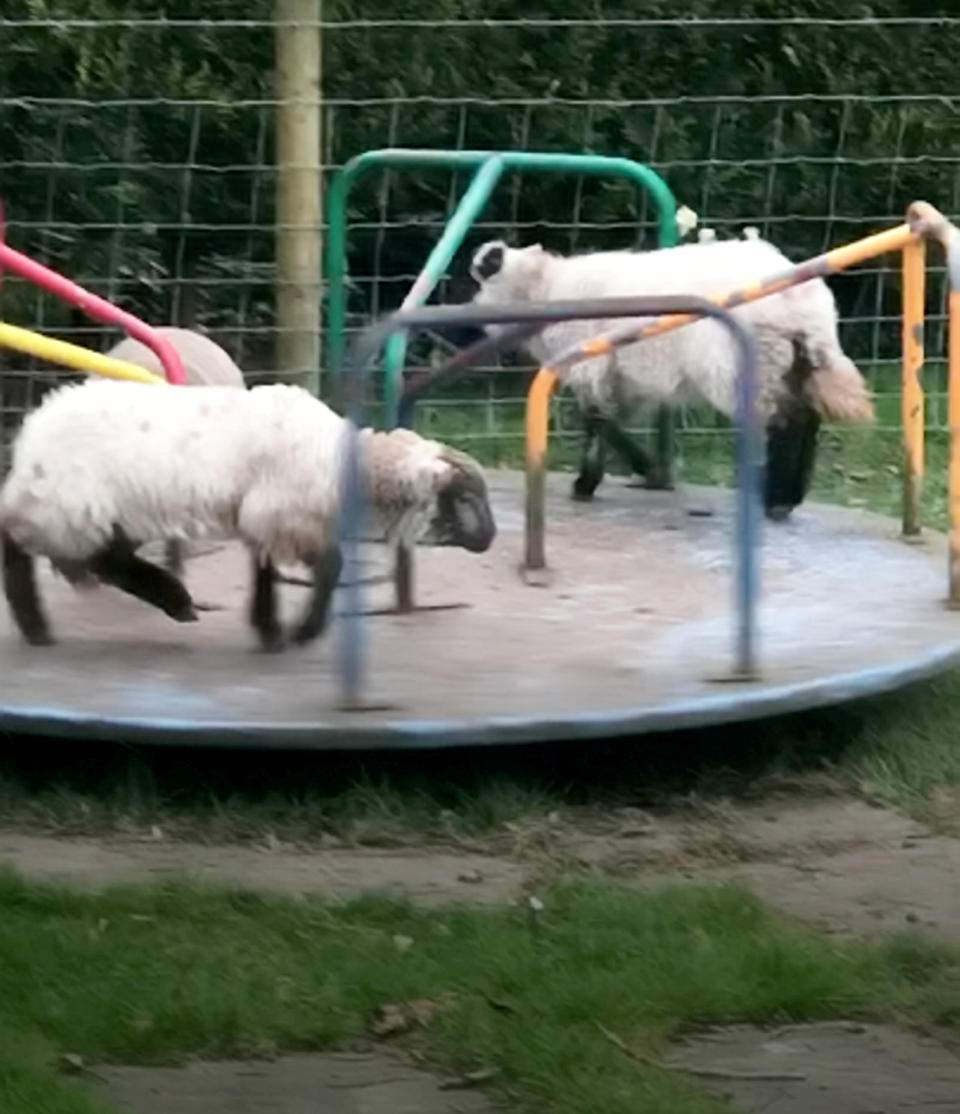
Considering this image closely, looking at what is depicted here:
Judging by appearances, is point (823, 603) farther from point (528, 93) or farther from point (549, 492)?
point (528, 93)

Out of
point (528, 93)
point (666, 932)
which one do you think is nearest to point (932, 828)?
point (666, 932)

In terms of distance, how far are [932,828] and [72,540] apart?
2.18m

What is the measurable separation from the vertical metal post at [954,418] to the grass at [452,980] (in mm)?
1791

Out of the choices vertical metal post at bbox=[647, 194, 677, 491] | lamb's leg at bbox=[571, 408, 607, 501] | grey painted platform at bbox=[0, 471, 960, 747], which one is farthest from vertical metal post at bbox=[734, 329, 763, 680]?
vertical metal post at bbox=[647, 194, 677, 491]

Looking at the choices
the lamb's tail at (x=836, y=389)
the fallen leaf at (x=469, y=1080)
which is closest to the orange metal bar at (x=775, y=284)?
the lamb's tail at (x=836, y=389)

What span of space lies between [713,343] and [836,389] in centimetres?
42

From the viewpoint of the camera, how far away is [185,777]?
5777 millimetres

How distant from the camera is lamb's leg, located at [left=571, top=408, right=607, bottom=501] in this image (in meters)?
8.23

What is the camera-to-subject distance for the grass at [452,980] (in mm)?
4096

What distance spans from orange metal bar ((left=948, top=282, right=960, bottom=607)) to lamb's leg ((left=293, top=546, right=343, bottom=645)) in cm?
167

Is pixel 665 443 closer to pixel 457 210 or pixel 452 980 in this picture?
pixel 457 210

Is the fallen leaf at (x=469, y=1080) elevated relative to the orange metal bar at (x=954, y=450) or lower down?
lower down

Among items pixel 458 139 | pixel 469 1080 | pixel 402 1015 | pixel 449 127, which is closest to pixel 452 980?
pixel 402 1015

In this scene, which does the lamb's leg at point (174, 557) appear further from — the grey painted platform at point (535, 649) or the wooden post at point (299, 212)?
the wooden post at point (299, 212)
